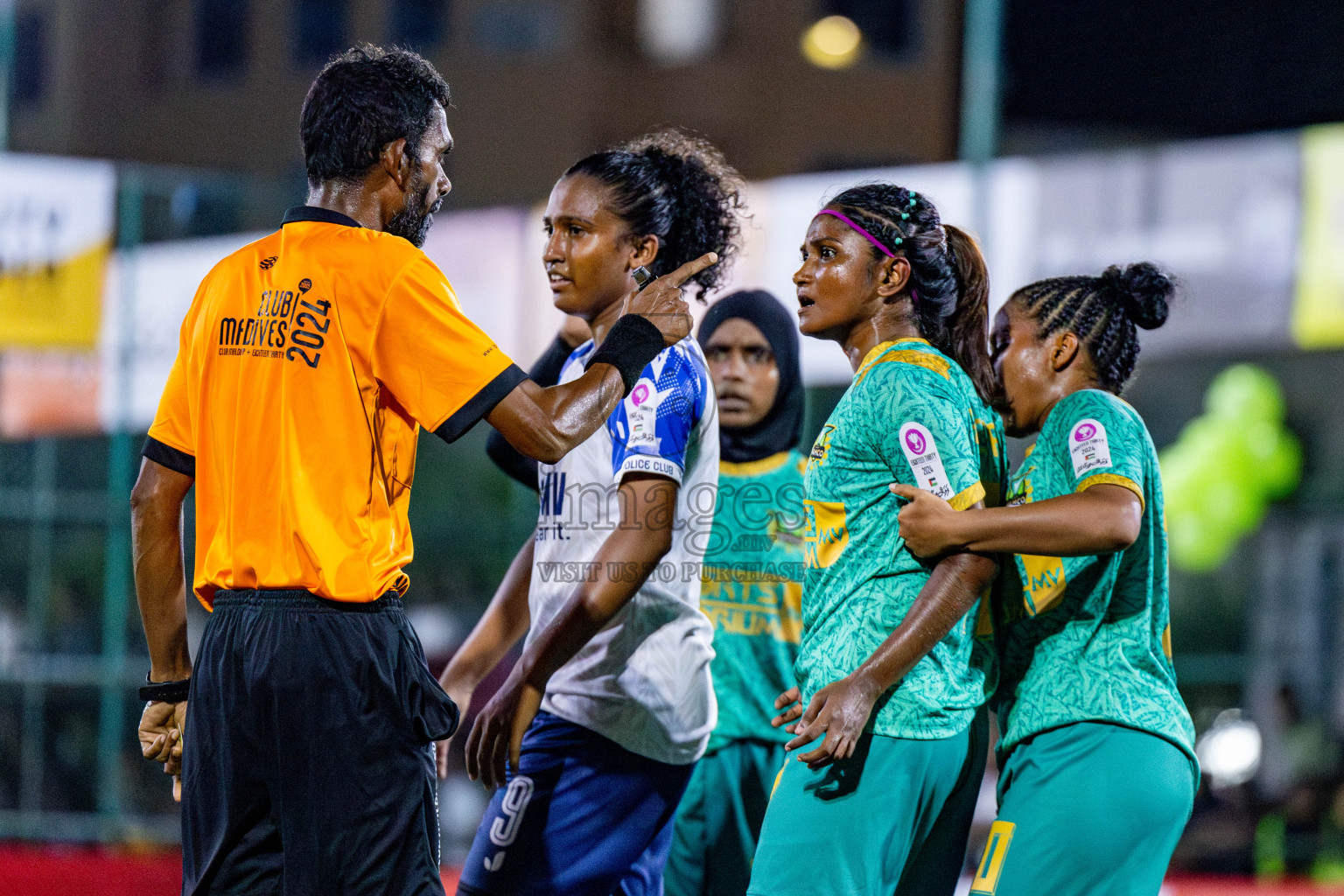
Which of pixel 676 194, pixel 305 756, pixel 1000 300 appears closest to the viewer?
pixel 305 756

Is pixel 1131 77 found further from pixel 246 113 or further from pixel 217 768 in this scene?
pixel 217 768

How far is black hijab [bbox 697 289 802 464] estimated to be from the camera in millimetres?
4211

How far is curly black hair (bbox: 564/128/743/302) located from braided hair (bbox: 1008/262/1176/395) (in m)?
0.80

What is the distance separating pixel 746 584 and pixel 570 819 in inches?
40.8

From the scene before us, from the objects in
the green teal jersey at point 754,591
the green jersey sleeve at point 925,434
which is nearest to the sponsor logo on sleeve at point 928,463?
the green jersey sleeve at point 925,434

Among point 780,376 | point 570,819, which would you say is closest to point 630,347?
point 570,819

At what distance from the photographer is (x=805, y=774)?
9.26 feet

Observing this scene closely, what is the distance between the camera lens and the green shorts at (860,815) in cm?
274

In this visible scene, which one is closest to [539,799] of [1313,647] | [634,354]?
[634,354]

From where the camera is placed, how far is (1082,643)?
2.99 meters

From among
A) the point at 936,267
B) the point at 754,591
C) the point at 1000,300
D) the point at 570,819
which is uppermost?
the point at 1000,300

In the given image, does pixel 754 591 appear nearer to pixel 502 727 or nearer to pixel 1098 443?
pixel 502 727

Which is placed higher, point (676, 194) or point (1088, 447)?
point (676, 194)

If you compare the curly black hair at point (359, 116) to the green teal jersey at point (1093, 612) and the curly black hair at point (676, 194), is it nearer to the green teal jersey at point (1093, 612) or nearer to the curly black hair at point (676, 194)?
the curly black hair at point (676, 194)
